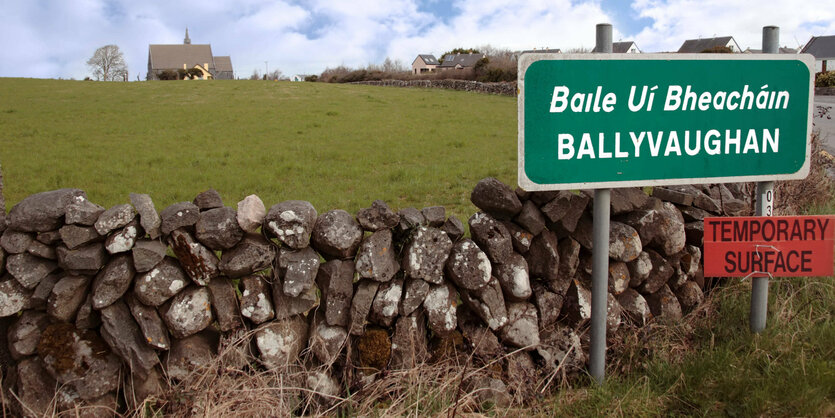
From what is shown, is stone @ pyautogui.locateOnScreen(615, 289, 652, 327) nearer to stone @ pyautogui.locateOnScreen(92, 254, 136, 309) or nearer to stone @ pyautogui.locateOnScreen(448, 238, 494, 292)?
stone @ pyautogui.locateOnScreen(448, 238, 494, 292)

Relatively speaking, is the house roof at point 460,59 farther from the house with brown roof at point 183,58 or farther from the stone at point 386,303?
the stone at point 386,303

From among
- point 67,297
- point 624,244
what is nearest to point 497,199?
point 624,244

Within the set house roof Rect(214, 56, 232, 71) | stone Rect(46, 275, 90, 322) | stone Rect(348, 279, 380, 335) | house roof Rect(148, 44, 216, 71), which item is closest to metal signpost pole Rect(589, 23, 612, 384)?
stone Rect(348, 279, 380, 335)

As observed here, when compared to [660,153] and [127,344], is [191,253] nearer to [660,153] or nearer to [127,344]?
[127,344]

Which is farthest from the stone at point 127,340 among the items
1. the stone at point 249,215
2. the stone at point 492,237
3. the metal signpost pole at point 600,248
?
the metal signpost pole at point 600,248

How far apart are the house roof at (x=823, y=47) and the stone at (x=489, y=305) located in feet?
235

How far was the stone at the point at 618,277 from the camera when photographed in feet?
12.1

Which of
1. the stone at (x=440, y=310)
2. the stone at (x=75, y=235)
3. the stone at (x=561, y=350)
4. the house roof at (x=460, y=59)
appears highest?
the house roof at (x=460, y=59)

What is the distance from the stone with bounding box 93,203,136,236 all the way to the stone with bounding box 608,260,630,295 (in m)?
3.11

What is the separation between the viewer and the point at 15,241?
3186 millimetres

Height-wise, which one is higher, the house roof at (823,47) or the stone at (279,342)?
the house roof at (823,47)

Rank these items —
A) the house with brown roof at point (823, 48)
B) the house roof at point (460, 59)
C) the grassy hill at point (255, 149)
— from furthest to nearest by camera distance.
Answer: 1. the house roof at point (460, 59)
2. the house with brown roof at point (823, 48)
3. the grassy hill at point (255, 149)

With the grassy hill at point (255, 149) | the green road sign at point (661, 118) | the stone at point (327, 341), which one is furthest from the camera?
the grassy hill at point (255, 149)

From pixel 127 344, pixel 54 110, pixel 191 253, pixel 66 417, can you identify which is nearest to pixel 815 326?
pixel 191 253
